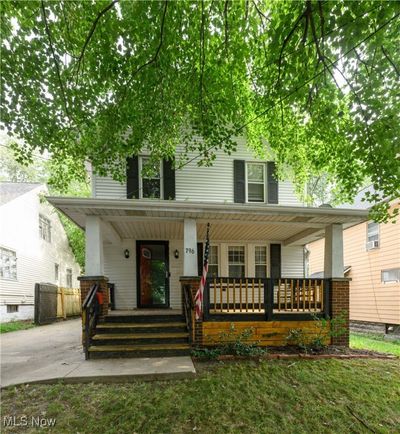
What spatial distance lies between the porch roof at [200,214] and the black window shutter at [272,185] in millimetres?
1114

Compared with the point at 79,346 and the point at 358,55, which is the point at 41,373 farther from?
the point at 358,55

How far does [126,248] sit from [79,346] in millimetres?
3216

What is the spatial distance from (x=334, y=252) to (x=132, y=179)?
5.62m

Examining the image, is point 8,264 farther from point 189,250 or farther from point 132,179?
point 189,250

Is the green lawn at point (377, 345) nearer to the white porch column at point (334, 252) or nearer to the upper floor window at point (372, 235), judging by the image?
the white porch column at point (334, 252)

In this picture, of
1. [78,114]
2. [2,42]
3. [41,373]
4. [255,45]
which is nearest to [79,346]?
[41,373]

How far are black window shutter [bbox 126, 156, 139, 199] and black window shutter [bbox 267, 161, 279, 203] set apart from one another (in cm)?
396

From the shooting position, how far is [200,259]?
30.3ft

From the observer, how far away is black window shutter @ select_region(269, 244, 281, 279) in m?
9.34

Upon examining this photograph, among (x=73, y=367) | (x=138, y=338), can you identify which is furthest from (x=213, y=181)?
(x=73, y=367)

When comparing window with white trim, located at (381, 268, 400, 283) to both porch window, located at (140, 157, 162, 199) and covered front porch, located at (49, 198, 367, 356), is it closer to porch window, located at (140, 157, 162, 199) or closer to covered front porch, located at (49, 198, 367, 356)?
covered front porch, located at (49, 198, 367, 356)

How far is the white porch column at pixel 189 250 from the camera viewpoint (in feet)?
20.6

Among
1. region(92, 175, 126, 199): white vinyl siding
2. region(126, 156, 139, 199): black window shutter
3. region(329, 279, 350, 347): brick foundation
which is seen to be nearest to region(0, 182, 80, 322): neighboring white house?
region(92, 175, 126, 199): white vinyl siding

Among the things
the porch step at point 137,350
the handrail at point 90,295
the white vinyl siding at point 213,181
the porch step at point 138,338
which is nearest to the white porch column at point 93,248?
the handrail at point 90,295
